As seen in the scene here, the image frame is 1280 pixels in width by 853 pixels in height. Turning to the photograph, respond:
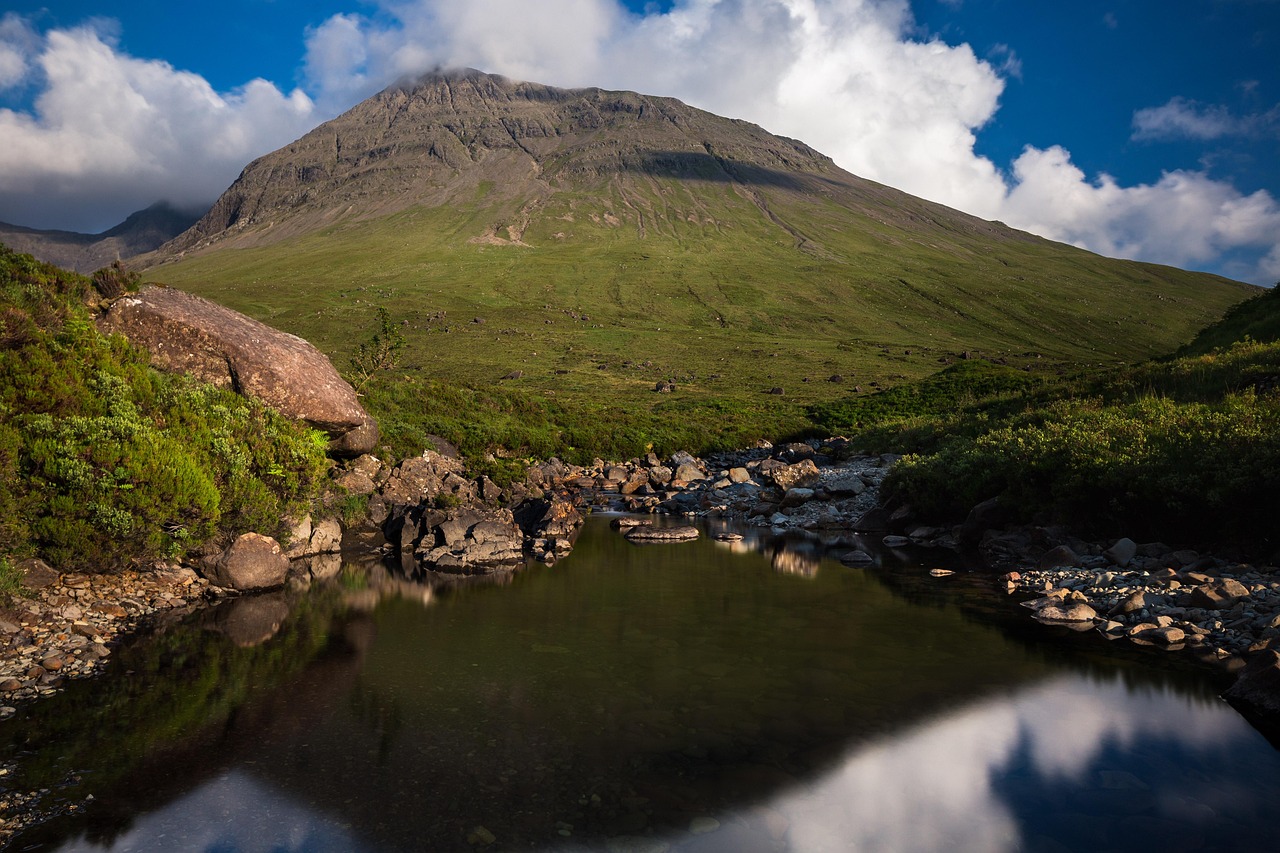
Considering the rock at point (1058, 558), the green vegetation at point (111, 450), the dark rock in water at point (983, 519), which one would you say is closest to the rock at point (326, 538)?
the green vegetation at point (111, 450)

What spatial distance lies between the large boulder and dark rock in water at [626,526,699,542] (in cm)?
1315

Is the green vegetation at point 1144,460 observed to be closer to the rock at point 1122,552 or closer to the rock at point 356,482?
the rock at point 1122,552

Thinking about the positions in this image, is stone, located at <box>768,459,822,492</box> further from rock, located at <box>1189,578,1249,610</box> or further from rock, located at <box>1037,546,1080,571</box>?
rock, located at <box>1189,578,1249,610</box>

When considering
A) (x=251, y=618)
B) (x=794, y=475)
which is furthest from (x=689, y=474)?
(x=251, y=618)

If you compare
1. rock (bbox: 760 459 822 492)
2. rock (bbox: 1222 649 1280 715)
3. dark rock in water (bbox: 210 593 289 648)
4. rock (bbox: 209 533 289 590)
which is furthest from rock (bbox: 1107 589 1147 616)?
rock (bbox: 209 533 289 590)

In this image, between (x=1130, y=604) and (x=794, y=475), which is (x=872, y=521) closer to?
(x=794, y=475)

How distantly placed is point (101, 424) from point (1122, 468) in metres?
31.0

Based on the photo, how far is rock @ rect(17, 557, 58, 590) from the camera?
16312mm

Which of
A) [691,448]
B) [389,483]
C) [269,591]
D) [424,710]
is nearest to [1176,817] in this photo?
[424,710]

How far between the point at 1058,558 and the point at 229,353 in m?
30.1

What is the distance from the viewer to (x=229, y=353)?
26.1 meters

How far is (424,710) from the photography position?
13.4 metres

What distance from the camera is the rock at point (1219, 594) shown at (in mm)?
16844

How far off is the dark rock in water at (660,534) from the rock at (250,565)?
1407 cm
